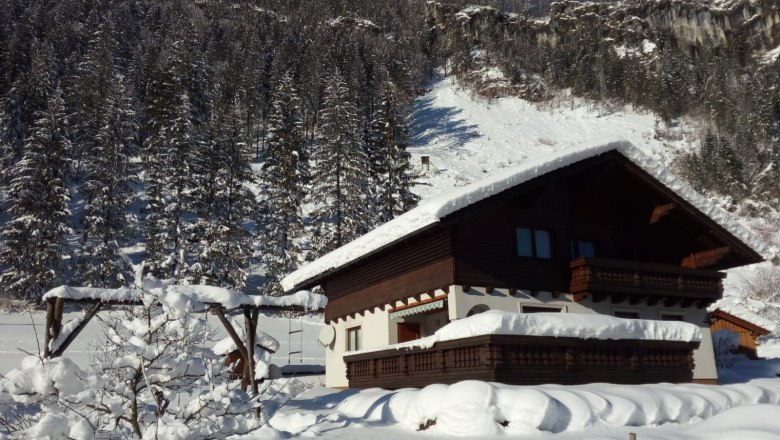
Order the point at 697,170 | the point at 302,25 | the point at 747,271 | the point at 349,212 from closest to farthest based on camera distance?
the point at 349,212 < the point at 747,271 < the point at 697,170 < the point at 302,25

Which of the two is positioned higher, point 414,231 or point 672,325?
point 414,231

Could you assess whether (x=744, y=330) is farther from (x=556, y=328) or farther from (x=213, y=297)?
(x=213, y=297)

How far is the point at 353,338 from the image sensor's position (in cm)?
2288

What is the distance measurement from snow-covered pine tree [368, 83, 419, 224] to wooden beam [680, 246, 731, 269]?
74.7 ft

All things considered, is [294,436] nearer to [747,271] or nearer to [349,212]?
[349,212]

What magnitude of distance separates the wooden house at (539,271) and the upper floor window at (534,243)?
0.13 ft

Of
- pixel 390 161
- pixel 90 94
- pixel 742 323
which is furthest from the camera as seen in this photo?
pixel 90 94

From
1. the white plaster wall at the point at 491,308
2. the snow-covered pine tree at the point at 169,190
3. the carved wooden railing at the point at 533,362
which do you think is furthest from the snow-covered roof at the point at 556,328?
the snow-covered pine tree at the point at 169,190

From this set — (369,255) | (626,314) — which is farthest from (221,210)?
(626,314)

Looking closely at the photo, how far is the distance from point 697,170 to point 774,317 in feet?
120

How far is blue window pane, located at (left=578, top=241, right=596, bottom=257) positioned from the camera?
69.2 ft

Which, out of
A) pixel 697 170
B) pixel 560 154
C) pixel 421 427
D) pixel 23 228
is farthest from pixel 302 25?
pixel 421 427

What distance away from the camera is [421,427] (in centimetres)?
1191

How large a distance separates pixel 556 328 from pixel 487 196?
4.21 metres
